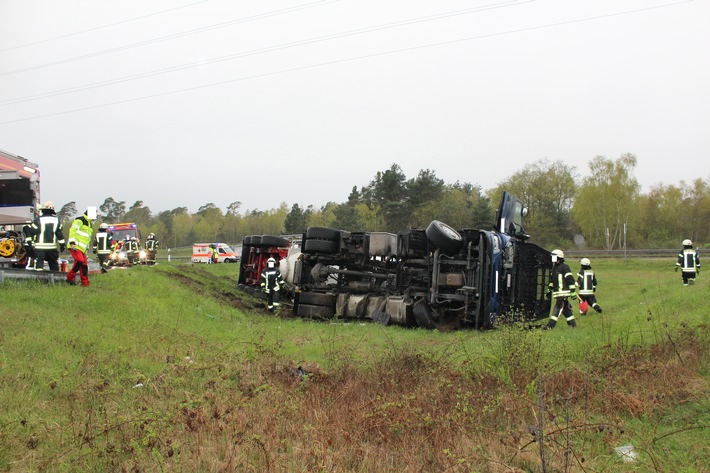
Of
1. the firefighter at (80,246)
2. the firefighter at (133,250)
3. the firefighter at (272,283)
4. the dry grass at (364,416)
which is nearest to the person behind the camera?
the dry grass at (364,416)

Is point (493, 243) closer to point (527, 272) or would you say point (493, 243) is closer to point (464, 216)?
point (527, 272)

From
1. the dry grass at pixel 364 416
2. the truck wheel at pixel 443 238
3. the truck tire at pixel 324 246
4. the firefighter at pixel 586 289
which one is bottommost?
the dry grass at pixel 364 416

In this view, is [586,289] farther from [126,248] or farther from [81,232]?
[126,248]

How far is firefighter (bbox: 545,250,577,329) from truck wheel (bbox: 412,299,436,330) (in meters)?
2.82

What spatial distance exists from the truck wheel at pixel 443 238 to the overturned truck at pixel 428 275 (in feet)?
0.06

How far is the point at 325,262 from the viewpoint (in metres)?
12.8

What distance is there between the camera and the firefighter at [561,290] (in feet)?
39.7

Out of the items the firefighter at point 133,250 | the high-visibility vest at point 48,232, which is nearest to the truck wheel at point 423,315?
the high-visibility vest at point 48,232

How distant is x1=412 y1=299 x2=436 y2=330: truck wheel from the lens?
10727 millimetres

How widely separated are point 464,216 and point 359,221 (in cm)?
813

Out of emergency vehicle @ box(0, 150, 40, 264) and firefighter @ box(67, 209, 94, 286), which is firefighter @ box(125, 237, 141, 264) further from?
firefighter @ box(67, 209, 94, 286)

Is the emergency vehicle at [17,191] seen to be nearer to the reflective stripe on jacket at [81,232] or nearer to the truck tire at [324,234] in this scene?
the reflective stripe on jacket at [81,232]

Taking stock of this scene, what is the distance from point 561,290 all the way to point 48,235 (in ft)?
34.3

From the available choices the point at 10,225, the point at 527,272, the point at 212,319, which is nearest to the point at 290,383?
the point at 212,319
